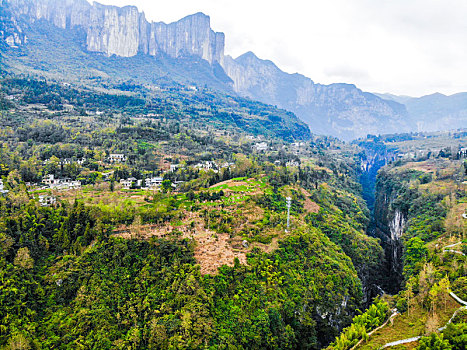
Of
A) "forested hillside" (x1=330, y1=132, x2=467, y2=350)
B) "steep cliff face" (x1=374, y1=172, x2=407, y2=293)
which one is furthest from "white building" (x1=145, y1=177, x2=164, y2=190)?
"steep cliff face" (x1=374, y1=172, x2=407, y2=293)

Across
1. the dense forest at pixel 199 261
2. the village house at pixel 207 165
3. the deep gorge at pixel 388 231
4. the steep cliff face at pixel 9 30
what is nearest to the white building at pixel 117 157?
the dense forest at pixel 199 261

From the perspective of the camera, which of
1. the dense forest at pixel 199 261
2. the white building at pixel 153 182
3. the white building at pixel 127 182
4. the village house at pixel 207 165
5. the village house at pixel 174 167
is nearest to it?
the dense forest at pixel 199 261

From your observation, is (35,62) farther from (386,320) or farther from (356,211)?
(386,320)

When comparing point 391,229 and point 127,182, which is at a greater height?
point 127,182

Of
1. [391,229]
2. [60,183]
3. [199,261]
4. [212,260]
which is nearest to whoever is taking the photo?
[199,261]

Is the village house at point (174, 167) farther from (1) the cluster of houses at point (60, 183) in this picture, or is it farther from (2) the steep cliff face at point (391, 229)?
(2) the steep cliff face at point (391, 229)

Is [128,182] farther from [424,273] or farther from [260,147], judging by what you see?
[260,147]

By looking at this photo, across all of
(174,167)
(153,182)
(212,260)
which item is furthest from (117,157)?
(212,260)

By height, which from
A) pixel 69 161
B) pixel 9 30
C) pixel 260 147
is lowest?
pixel 69 161

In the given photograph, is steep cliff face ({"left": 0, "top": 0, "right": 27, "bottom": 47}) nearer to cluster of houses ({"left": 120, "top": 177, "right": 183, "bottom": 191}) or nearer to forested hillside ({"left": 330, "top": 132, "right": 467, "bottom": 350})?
cluster of houses ({"left": 120, "top": 177, "right": 183, "bottom": 191})
